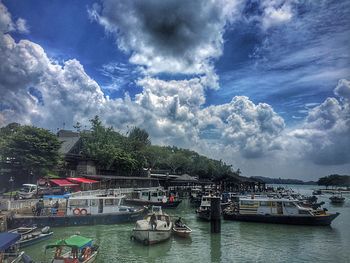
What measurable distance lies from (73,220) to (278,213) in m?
24.5

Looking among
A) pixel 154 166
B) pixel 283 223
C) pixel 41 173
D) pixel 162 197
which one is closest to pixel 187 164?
pixel 154 166

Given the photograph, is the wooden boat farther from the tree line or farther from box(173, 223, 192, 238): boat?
the tree line

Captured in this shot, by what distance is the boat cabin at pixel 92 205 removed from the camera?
35.6m

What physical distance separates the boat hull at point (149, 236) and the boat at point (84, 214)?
909cm

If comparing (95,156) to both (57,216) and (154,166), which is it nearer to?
(57,216)

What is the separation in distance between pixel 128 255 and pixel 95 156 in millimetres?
50920

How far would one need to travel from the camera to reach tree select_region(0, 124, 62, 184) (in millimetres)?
50781

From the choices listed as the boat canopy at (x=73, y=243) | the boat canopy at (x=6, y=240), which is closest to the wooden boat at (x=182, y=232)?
the boat canopy at (x=73, y=243)

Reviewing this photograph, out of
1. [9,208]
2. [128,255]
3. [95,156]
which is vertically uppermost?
[95,156]

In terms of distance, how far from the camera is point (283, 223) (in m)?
40.2

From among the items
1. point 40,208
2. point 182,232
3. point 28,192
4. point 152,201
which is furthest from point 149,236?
point 152,201

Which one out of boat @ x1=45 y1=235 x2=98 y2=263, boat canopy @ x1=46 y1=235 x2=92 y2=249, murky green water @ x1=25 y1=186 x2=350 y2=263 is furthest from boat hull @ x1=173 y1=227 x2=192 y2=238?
boat canopy @ x1=46 y1=235 x2=92 y2=249

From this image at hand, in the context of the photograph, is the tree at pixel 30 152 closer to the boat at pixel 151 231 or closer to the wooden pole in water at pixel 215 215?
the boat at pixel 151 231

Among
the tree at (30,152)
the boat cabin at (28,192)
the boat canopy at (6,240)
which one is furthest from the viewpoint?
the tree at (30,152)
